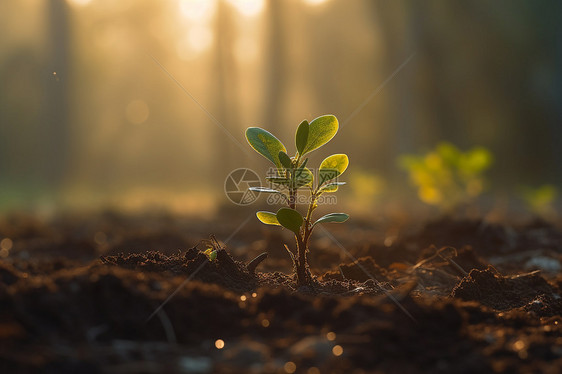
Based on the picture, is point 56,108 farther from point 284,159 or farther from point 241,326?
point 241,326

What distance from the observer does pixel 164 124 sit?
24.9 meters

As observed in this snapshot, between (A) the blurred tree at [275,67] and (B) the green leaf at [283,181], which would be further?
(A) the blurred tree at [275,67]

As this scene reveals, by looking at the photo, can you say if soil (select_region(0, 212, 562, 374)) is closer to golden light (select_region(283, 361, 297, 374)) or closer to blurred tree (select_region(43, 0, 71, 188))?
golden light (select_region(283, 361, 297, 374))

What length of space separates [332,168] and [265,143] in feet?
1.20

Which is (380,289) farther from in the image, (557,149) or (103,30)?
(557,149)

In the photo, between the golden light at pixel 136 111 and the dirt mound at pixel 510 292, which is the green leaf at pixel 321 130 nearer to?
the dirt mound at pixel 510 292

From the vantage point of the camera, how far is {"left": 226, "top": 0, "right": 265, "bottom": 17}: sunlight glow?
43.8 ft

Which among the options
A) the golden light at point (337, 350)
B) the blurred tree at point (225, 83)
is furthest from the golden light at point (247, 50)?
the golden light at point (337, 350)

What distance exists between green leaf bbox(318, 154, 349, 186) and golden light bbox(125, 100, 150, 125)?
17.8 m

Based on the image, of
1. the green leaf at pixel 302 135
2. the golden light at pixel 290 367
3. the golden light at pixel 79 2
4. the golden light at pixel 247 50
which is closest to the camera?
the golden light at pixel 290 367

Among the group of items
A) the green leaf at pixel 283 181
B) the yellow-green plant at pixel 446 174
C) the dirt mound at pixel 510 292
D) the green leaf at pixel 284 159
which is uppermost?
the green leaf at pixel 284 159

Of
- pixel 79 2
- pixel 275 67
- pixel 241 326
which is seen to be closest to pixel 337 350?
pixel 241 326

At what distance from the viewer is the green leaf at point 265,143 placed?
2.22m

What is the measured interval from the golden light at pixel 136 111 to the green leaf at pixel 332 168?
58.2 ft
